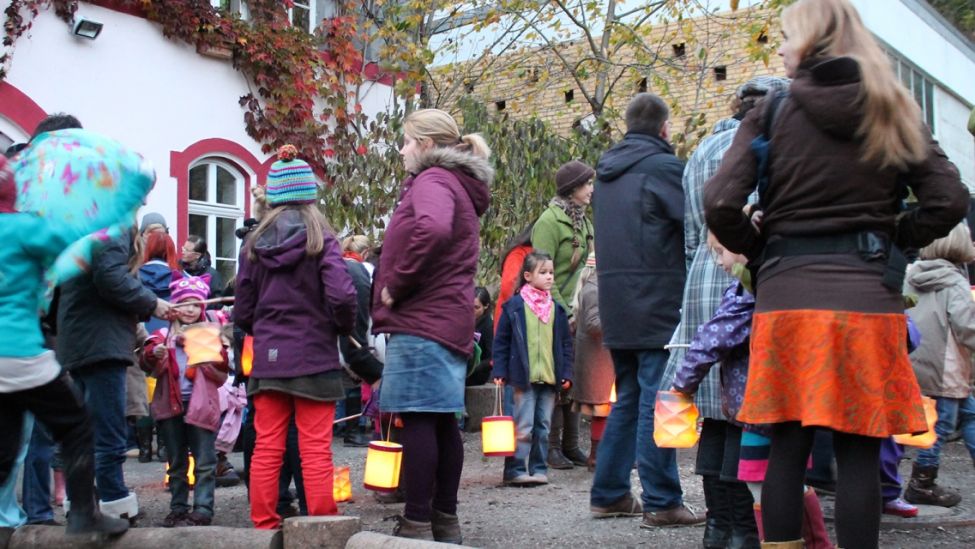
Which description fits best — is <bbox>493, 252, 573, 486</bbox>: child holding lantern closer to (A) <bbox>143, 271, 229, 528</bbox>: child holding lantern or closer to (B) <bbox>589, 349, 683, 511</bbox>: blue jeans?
(B) <bbox>589, 349, 683, 511</bbox>: blue jeans

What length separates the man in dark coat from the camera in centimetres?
602

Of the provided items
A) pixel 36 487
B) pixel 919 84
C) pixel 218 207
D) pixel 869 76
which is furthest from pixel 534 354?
pixel 919 84

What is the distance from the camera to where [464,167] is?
19.0ft

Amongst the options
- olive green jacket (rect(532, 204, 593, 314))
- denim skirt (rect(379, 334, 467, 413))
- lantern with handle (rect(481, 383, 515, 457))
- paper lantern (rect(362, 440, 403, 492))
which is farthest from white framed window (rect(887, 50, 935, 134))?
denim skirt (rect(379, 334, 467, 413))

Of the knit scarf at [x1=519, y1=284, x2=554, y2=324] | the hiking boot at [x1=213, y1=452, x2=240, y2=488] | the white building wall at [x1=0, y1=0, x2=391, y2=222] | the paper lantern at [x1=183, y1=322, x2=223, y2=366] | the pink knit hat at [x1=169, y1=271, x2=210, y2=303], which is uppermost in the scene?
the white building wall at [x1=0, y1=0, x2=391, y2=222]

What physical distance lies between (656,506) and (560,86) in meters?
15.5

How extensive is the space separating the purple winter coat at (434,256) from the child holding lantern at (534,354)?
8.72 ft

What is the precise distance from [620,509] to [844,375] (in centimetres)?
250

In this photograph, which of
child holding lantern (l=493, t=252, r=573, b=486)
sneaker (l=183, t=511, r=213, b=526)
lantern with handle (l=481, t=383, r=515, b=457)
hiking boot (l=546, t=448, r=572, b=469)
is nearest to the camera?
sneaker (l=183, t=511, r=213, b=526)

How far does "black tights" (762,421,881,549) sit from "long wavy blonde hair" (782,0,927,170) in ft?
3.06

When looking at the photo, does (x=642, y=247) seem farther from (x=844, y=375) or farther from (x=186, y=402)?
(x=186, y=402)

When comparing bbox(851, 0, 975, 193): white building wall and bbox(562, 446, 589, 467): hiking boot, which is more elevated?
bbox(851, 0, 975, 193): white building wall

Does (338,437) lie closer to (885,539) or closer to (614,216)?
(614,216)

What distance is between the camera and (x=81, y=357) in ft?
19.5
